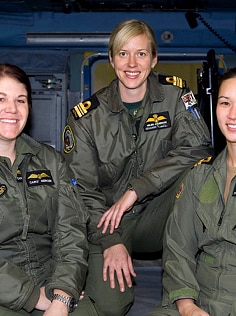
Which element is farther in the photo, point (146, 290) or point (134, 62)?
point (146, 290)

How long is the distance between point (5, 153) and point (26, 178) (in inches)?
5.6

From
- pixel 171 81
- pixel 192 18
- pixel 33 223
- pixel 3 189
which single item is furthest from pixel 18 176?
pixel 192 18

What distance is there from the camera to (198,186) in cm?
230

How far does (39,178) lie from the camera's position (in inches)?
93.4

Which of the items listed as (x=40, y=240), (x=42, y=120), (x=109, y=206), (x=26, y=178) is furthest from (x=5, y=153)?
(x=42, y=120)

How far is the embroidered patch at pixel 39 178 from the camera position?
2352 mm

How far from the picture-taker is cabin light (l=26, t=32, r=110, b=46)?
5.09 m

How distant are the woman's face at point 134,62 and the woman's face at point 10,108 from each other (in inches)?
27.6

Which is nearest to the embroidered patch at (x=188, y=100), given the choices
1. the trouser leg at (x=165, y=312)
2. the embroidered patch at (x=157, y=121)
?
the embroidered patch at (x=157, y=121)

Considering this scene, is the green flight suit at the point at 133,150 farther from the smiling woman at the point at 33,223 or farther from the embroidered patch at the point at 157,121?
the smiling woman at the point at 33,223

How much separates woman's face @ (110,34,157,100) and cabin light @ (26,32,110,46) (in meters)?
2.25

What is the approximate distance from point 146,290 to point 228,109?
4.52 feet

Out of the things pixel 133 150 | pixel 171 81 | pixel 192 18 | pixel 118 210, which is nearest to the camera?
pixel 118 210

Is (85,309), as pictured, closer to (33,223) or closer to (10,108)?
(33,223)
